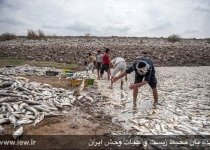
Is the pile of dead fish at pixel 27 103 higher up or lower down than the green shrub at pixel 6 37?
lower down

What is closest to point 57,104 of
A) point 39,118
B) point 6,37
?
point 39,118

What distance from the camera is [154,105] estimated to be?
19.4 ft

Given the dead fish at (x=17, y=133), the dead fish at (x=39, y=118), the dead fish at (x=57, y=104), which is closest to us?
the dead fish at (x=17, y=133)

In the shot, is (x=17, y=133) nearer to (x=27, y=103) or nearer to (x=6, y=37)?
(x=27, y=103)

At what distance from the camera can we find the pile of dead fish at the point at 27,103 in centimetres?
437

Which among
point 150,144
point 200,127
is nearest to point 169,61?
point 200,127

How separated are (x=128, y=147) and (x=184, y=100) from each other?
151 inches

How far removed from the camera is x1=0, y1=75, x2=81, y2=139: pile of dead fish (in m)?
4.37

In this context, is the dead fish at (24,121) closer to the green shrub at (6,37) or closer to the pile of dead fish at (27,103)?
the pile of dead fish at (27,103)

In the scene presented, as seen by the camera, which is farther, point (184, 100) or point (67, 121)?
point (184, 100)

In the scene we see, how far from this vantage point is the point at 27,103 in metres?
5.25

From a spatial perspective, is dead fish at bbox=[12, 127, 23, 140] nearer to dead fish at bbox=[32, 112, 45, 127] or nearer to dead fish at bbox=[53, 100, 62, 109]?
dead fish at bbox=[32, 112, 45, 127]

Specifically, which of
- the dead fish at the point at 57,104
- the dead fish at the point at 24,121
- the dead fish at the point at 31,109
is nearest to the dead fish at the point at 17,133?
the dead fish at the point at 24,121

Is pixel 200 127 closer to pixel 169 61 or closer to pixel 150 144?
pixel 150 144
